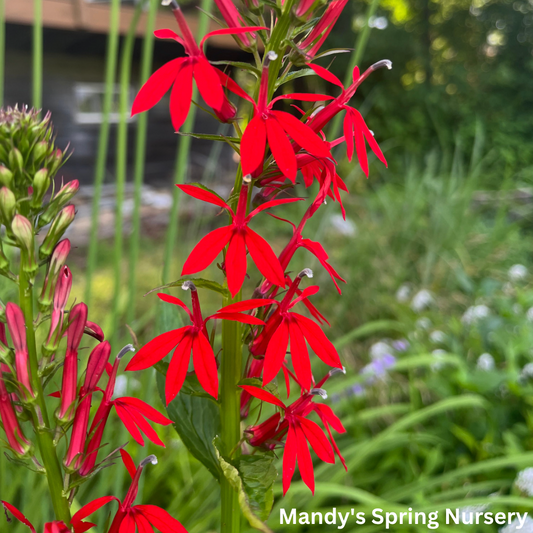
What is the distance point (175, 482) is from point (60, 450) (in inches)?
12.8

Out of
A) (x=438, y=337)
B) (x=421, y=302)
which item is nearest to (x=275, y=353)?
(x=438, y=337)

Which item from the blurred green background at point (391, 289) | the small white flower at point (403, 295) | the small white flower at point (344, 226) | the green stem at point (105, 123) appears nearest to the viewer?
the green stem at point (105, 123)

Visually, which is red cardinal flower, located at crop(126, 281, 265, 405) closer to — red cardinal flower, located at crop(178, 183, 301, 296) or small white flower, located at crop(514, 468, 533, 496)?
red cardinal flower, located at crop(178, 183, 301, 296)

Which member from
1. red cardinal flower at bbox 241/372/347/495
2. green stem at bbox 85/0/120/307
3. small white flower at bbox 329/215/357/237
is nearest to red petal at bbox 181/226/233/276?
red cardinal flower at bbox 241/372/347/495

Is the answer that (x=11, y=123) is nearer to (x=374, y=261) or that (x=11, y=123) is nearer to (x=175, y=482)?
(x=175, y=482)

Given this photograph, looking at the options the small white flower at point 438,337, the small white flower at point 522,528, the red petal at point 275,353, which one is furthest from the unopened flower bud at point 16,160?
the small white flower at point 438,337

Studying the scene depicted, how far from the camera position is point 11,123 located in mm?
361

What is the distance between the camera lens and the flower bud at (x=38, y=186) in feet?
1.16

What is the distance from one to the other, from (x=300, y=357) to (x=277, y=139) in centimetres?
16

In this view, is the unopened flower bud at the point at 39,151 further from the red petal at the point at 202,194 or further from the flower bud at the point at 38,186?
the red petal at the point at 202,194

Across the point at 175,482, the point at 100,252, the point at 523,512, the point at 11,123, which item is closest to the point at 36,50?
the point at 11,123

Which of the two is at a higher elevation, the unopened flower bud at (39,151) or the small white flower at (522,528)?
the unopened flower bud at (39,151)

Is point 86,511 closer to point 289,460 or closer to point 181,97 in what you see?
point 289,460

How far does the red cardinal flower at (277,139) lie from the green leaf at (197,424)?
238 mm
